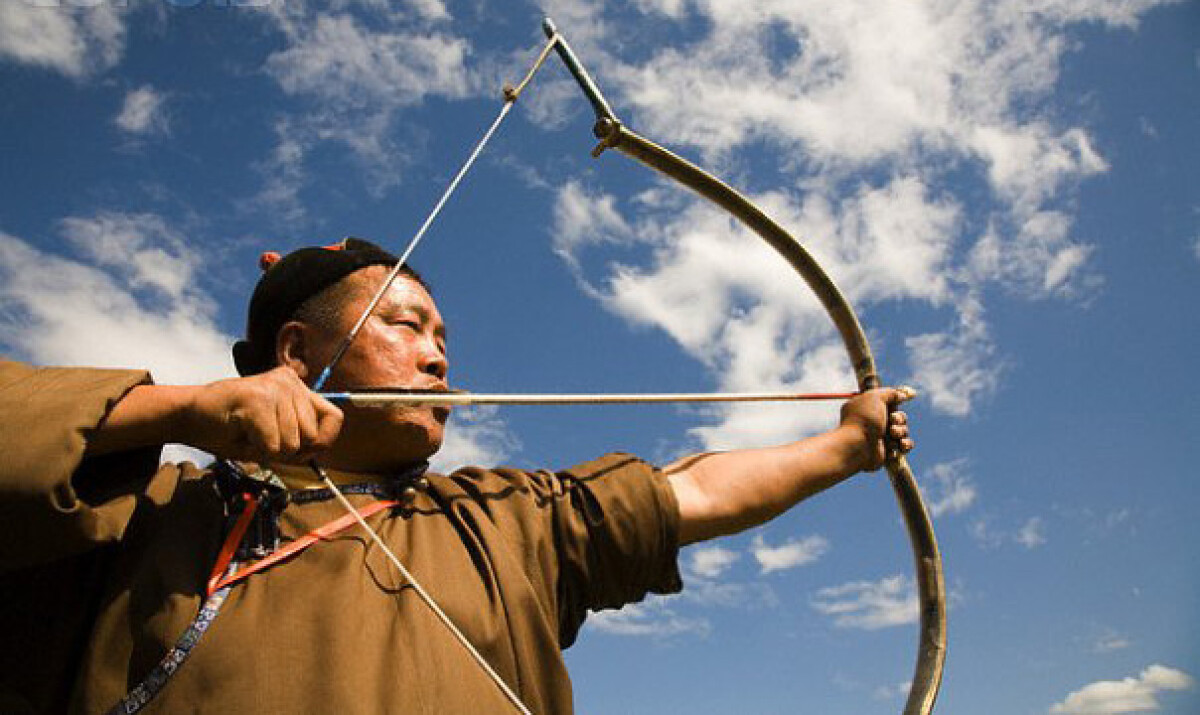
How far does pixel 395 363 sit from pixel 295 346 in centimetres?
35

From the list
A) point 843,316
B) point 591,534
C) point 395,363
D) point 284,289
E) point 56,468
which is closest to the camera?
point 56,468

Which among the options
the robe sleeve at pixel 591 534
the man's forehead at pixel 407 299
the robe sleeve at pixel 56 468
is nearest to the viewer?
the robe sleeve at pixel 56 468

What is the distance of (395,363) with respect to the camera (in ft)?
6.73

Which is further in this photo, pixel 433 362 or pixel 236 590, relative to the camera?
pixel 433 362

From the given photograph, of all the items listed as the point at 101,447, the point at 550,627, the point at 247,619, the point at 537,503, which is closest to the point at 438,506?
the point at 537,503

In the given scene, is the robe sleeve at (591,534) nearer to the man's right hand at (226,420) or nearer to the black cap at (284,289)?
the man's right hand at (226,420)

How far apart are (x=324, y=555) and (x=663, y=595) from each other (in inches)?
29.2

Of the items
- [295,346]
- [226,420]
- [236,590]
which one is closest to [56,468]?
[226,420]

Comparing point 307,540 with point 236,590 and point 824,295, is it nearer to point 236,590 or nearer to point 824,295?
point 236,590

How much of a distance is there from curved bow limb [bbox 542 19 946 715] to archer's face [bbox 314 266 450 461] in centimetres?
76

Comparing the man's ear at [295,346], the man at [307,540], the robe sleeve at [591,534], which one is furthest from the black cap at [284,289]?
the robe sleeve at [591,534]

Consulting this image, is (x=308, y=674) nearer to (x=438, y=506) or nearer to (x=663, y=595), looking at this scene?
(x=438, y=506)

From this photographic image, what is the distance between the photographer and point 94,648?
4.68 ft

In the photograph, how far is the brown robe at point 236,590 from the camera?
1362mm
